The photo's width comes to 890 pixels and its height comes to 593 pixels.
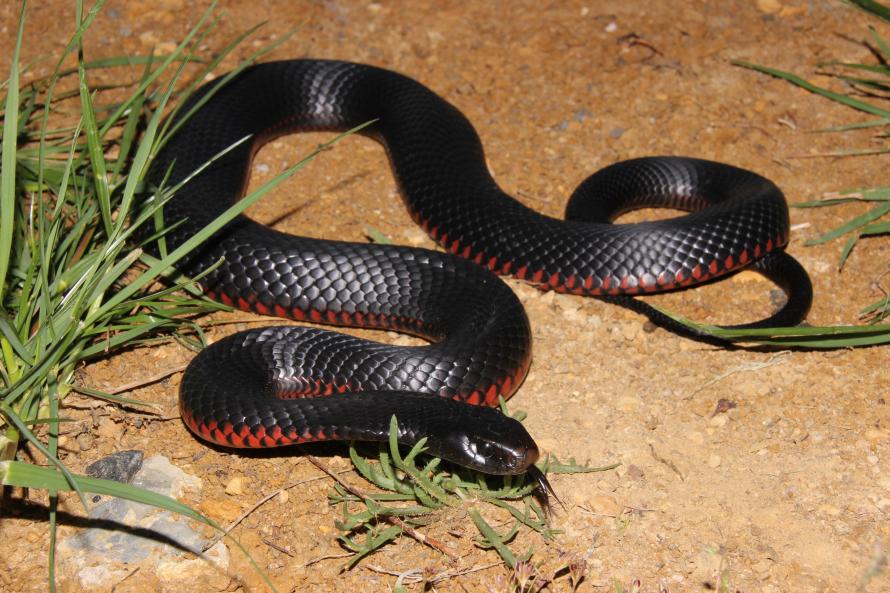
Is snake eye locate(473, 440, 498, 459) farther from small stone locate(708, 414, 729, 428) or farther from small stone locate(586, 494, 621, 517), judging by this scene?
small stone locate(708, 414, 729, 428)

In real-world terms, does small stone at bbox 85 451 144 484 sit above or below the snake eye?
below

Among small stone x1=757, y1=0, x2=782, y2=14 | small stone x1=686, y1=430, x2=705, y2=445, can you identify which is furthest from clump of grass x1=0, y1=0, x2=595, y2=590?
small stone x1=757, y1=0, x2=782, y2=14

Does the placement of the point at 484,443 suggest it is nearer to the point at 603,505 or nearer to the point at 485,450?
the point at 485,450

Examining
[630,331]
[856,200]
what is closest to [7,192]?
[630,331]

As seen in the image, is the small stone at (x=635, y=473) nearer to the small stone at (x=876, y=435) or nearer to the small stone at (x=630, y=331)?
the small stone at (x=630, y=331)

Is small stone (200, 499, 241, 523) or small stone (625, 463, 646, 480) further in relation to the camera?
small stone (625, 463, 646, 480)

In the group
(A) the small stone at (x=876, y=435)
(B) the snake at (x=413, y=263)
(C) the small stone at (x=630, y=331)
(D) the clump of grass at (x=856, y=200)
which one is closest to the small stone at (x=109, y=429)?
(B) the snake at (x=413, y=263)
